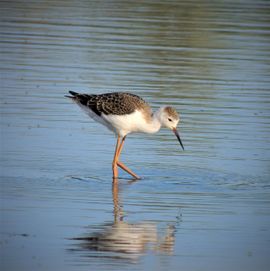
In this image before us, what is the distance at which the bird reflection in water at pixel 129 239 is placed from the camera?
1022cm

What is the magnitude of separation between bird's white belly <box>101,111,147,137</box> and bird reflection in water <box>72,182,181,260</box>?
307 centimetres

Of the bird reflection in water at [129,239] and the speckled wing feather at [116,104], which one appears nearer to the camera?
the bird reflection in water at [129,239]

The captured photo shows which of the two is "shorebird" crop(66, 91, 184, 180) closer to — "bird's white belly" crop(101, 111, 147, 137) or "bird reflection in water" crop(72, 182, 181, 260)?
"bird's white belly" crop(101, 111, 147, 137)

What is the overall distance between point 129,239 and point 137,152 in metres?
4.64

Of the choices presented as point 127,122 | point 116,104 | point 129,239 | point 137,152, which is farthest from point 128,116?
point 129,239

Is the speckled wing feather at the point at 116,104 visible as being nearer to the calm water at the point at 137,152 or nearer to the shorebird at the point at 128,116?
the shorebird at the point at 128,116

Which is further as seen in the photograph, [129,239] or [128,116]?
[128,116]

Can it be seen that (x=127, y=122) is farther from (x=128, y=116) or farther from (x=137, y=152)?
(x=137, y=152)

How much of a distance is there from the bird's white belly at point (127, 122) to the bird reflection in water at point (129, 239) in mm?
3072

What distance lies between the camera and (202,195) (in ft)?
41.5

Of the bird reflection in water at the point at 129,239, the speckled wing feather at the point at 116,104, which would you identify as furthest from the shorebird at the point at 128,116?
the bird reflection in water at the point at 129,239

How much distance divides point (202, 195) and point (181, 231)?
170 cm

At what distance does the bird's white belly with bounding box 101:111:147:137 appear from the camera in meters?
14.3

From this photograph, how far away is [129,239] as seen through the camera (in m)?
10.6
